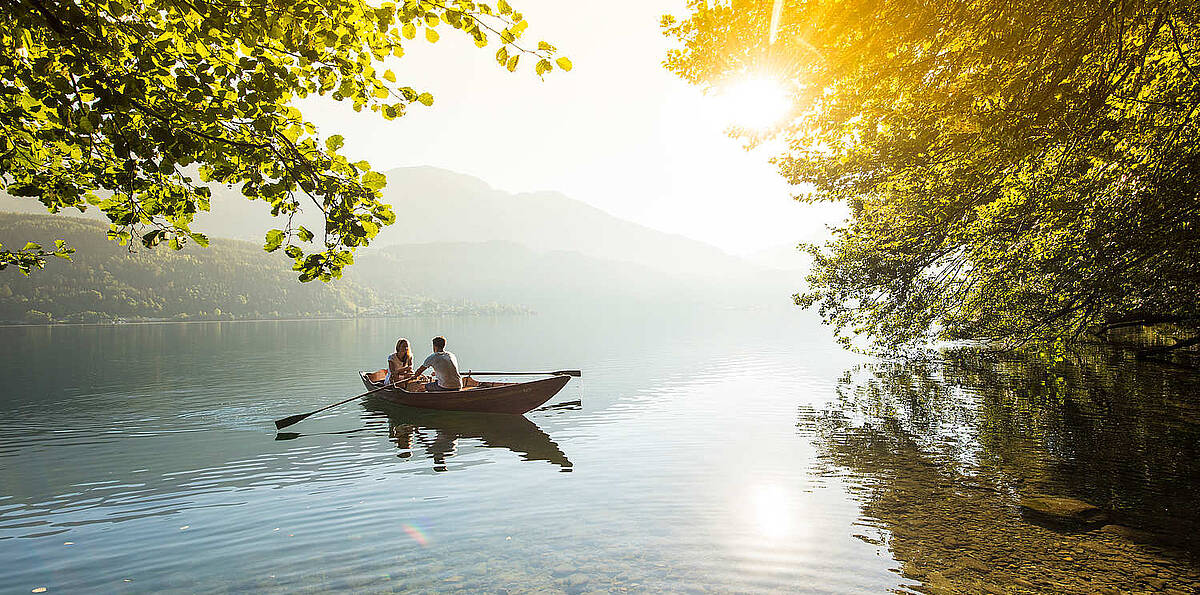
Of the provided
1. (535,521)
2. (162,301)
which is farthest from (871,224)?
(162,301)

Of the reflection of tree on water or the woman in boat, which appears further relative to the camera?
the woman in boat

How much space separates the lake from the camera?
8.32 metres

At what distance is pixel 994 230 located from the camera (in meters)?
13.2

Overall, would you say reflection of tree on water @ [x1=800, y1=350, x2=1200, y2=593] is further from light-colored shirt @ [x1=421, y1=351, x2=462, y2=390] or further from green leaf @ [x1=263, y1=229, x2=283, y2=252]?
light-colored shirt @ [x1=421, y1=351, x2=462, y2=390]

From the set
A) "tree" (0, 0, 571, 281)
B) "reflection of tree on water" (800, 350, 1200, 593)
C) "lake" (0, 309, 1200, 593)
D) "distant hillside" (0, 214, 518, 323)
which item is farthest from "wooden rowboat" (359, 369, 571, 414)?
"distant hillside" (0, 214, 518, 323)

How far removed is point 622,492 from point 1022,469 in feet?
25.9

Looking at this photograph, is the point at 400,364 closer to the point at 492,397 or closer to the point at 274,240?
the point at 492,397

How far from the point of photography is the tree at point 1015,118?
8.05 metres

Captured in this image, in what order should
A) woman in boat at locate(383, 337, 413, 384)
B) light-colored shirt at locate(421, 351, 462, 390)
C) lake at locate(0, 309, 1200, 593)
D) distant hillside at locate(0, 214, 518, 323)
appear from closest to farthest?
lake at locate(0, 309, 1200, 593) → light-colored shirt at locate(421, 351, 462, 390) → woman in boat at locate(383, 337, 413, 384) → distant hillside at locate(0, 214, 518, 323)

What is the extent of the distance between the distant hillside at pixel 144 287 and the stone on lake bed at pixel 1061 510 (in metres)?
161

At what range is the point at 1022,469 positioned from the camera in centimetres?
1304

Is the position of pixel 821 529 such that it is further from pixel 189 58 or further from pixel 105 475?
pixel 105 475

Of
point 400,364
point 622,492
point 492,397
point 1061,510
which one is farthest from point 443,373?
point 1061,510

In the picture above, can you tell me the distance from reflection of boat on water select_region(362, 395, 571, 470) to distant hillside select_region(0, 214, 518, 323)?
474 ft
